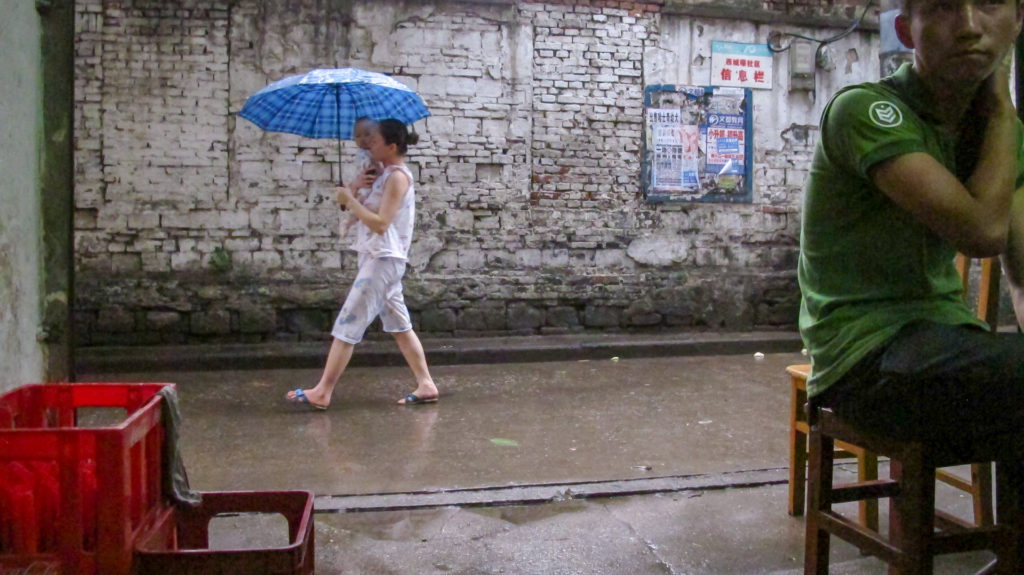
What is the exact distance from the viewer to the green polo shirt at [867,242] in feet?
6.36

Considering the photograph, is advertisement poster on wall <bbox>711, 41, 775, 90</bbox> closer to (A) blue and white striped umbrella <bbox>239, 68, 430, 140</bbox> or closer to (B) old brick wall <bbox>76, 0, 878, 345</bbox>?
(B) old brick wall <bbox>76, 0, 878, 345</bbox>

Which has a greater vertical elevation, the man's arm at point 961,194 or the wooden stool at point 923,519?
the man's arm at point 961,194

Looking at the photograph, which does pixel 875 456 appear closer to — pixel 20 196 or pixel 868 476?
pixel 868 476

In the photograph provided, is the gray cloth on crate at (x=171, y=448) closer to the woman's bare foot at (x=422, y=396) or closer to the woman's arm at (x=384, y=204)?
the woman's arm at (x=384, y=204)

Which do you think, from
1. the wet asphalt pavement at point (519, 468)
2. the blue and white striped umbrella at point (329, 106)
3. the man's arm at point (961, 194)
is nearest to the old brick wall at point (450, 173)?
the wet asphalt pavement at point (519, 468)

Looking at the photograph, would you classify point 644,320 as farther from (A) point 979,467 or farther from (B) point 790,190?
(A) point 979,467

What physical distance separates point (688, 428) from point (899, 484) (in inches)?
126

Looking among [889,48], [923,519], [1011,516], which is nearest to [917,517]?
[923,519]

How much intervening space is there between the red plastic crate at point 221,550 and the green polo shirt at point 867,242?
1305mm

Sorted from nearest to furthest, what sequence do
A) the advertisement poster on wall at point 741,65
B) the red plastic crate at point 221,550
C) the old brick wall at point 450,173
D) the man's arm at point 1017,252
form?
the red plastic crate at point 221,550
the man's arm at point 1017,252
the old brick wall at point 450,173
the advertisement poster on wall at point 741,65

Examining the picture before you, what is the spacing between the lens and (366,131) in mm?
5730

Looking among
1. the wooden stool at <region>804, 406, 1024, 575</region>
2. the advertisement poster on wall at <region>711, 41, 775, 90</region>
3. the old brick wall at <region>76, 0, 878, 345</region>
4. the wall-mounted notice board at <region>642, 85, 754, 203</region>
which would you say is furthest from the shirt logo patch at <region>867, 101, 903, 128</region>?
the advertisement poster on wall at <region>711, 41, 775, 90</region>

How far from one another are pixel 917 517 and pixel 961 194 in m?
0.71

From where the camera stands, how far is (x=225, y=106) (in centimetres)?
783
